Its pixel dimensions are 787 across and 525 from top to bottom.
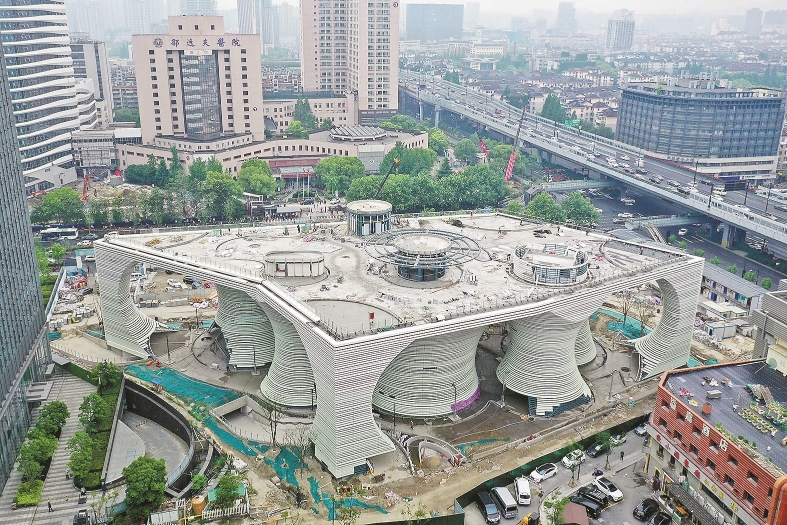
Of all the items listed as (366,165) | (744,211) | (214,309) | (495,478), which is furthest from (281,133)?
(495,478)

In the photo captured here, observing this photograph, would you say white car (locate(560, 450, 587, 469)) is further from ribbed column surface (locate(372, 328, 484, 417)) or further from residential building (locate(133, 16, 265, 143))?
residential building (locate(133, 16, 265, 143))

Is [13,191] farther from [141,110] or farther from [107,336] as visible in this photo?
[141,110]

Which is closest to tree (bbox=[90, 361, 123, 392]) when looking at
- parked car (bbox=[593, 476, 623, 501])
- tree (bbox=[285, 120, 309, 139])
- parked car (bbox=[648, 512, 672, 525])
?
parked car (bbox=[593, 476, 623, 501])

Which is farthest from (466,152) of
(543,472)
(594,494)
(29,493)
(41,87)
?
(29,493)

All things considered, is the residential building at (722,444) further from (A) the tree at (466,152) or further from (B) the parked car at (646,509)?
(A) the tree at (466,152)

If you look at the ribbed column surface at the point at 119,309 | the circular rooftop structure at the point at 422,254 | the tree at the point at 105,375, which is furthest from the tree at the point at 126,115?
the circular rooftop structure at the point at 422,254

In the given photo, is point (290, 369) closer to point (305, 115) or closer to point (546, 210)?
point (546, 210)
